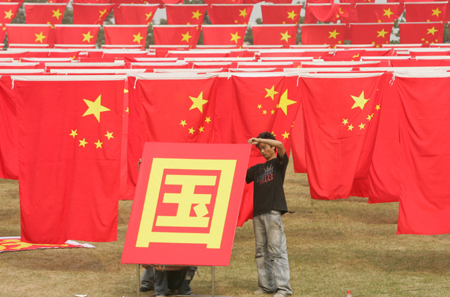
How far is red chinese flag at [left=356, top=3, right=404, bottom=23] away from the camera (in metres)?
21.4

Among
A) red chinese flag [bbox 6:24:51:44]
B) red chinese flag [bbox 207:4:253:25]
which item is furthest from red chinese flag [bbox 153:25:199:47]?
red chinese flag [bbox 6:24:51:44]

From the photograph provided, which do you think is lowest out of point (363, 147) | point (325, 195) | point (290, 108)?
point (325, 195)

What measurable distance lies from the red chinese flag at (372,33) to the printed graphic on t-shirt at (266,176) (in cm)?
1403

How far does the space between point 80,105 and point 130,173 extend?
47.3 inches

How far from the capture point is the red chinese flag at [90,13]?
21094mm

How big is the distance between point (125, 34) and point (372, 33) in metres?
8.15

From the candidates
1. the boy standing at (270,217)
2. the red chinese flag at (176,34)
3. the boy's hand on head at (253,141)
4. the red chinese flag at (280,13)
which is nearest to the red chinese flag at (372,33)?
the red chinese flag at (280,13)

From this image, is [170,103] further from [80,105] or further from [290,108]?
[290,108]

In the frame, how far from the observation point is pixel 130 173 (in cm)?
866

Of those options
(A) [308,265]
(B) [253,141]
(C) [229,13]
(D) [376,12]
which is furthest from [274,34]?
(B) [253,141]

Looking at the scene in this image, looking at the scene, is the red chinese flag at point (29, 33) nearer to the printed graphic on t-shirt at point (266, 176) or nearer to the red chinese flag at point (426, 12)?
the red chinese flag at point (426, 12)

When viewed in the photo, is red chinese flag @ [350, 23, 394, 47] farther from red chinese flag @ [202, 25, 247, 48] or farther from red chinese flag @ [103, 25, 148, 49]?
red chinese flag @ [103, 25, 148, 49]

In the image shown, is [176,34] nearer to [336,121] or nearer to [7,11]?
[7,11]

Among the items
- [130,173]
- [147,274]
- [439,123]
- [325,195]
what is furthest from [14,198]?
[439,123]
